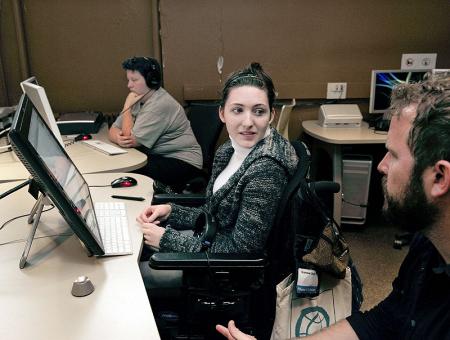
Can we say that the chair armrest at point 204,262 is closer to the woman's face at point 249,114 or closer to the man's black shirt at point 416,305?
the man's black shirt at point 416,305

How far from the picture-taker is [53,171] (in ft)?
3.47

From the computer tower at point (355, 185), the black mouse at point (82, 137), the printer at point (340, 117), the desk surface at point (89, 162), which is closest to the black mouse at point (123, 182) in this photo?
the desk surface at point (89, 162)

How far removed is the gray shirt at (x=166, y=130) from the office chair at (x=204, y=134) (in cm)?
6

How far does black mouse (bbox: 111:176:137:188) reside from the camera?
1820 mm

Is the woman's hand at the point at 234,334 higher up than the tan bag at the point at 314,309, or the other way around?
the woman's hand at the point at 234,334

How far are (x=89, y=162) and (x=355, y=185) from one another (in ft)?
6.00

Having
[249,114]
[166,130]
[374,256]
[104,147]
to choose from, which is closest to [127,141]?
[104,147]

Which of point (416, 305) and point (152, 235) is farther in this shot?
point (152, 235)

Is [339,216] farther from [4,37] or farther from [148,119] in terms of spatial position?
[4,37]

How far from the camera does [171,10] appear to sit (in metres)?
3.26

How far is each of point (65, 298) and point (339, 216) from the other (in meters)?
2.26

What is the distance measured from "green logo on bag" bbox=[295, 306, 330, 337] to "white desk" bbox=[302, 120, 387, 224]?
1613 millimetres

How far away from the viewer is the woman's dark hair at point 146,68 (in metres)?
2.66

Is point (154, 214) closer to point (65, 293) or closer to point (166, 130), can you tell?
point (65, 293)
